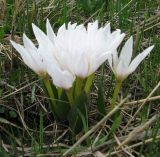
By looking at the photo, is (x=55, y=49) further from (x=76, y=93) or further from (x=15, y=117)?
(x=15, y=117)

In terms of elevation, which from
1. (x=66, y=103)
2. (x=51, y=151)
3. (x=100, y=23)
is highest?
(x=100, y=23)

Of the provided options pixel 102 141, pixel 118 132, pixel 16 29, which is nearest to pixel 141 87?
pixel 118 132

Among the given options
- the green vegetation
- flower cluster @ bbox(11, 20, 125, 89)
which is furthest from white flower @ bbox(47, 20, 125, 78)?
the green vegetation

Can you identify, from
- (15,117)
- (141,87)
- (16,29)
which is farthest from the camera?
(16,29)

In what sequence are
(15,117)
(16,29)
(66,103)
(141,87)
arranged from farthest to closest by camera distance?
(16,29), (141,87), (15,117), (66,103)

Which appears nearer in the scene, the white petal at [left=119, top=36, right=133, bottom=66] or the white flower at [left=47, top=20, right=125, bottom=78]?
the white flower at [left=47, top=20, right=125, bottom=78]

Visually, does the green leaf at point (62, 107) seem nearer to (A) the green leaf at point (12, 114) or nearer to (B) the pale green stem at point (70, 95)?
(B) the pale green stem at point (70, 95)

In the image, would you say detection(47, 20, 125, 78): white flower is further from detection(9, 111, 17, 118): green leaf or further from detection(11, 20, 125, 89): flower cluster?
detection(9, 111, 17, 118): green leaf
